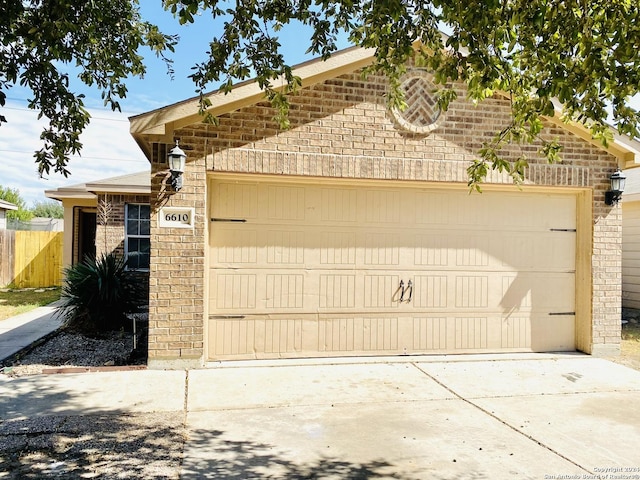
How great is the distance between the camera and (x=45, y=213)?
196 feet

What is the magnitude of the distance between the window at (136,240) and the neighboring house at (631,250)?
35.9 feet

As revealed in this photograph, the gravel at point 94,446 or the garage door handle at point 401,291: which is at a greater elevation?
the garage door handle at point 401,291

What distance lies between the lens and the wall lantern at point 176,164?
5.79 m

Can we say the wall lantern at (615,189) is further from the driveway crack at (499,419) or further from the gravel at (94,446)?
the gravel at (94,446)

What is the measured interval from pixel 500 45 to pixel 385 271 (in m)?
3.65

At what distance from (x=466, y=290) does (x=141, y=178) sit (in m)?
8.40

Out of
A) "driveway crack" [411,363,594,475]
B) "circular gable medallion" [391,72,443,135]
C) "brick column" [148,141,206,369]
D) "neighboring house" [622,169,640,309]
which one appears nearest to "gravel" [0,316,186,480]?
"brick column" [148,141,206,369]

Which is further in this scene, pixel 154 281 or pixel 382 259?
pixel 382 259

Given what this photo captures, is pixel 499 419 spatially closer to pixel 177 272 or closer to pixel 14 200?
pixel 177 272

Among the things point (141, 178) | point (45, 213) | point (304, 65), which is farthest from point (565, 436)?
point (45, 213)

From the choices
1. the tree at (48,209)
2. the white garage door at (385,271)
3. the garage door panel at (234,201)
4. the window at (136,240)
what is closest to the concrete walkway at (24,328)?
the window at (136,240)

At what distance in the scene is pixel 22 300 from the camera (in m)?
12.9

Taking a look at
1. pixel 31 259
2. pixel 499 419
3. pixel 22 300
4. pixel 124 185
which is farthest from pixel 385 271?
pixel 31 259

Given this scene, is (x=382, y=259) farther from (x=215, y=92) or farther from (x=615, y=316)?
(x=615, y=316)
